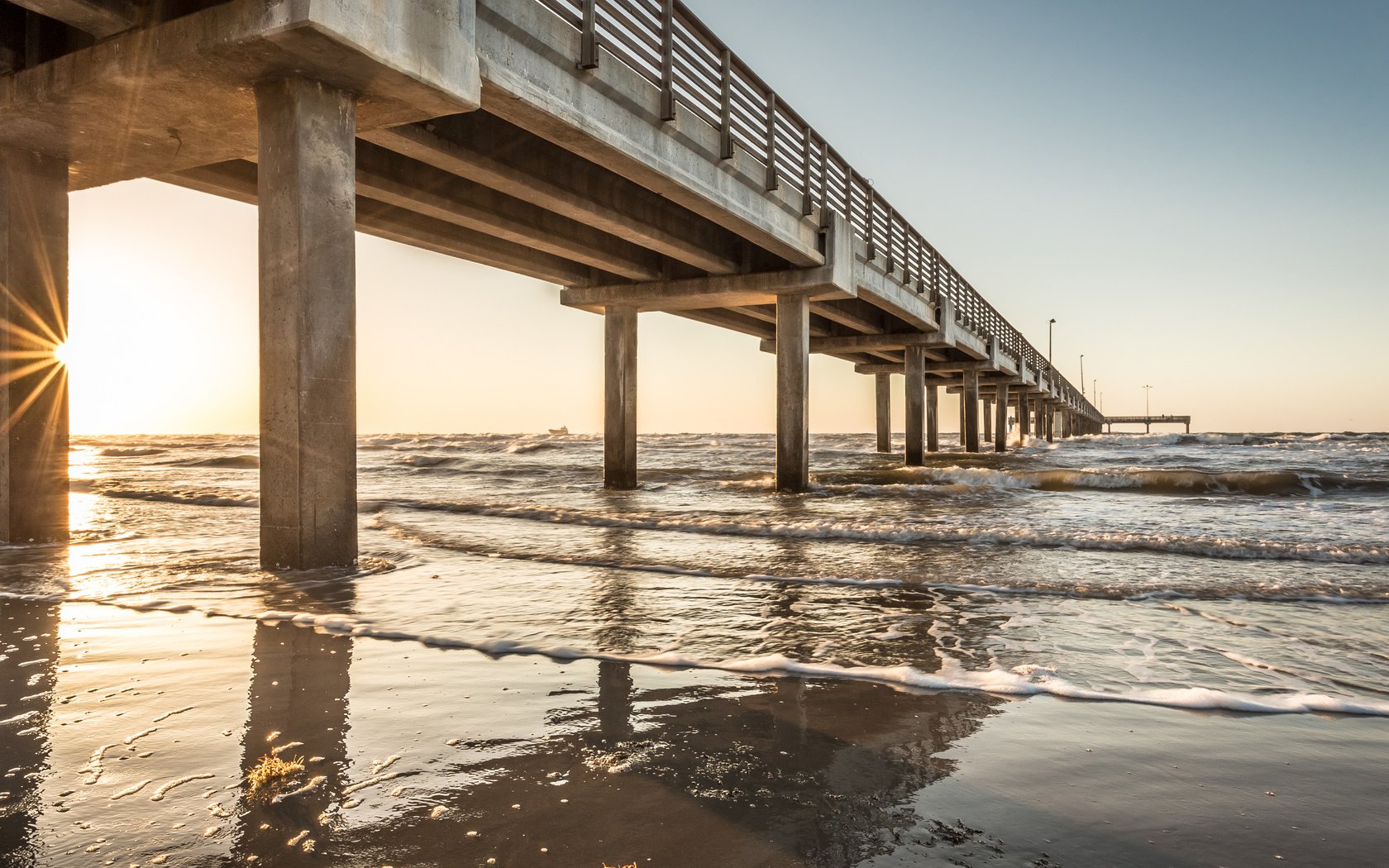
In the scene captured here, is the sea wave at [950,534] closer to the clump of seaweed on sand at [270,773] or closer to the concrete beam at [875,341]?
the clump of seaweed on sand at [270,773]

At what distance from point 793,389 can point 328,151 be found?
12.6m

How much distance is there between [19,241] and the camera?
8.47 meters

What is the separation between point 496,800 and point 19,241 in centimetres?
952

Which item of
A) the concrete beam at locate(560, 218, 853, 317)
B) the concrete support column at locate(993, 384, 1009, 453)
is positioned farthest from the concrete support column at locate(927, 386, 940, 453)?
the concrete beam at locate(560, 218, 853, 317)

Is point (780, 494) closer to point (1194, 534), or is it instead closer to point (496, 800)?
point (1194, 534)

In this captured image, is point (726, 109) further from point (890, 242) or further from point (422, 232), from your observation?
point (890, 242)

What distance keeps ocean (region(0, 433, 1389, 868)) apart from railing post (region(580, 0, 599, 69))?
5653 mm

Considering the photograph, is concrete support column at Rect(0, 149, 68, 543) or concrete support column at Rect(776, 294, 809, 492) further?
concrete support column at Rect(776, 294, 809, 492)

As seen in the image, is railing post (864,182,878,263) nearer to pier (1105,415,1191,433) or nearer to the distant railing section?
the distant railing section

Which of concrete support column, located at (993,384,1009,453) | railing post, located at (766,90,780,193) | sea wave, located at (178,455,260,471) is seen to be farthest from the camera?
concrete support column, located at (993,384,1009,453)

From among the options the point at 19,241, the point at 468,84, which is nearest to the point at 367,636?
the point at 468,84

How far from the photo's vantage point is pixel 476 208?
12.5m

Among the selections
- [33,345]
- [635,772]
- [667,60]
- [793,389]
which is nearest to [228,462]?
[793,389]

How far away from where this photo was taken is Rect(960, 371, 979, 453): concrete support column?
128 feet
